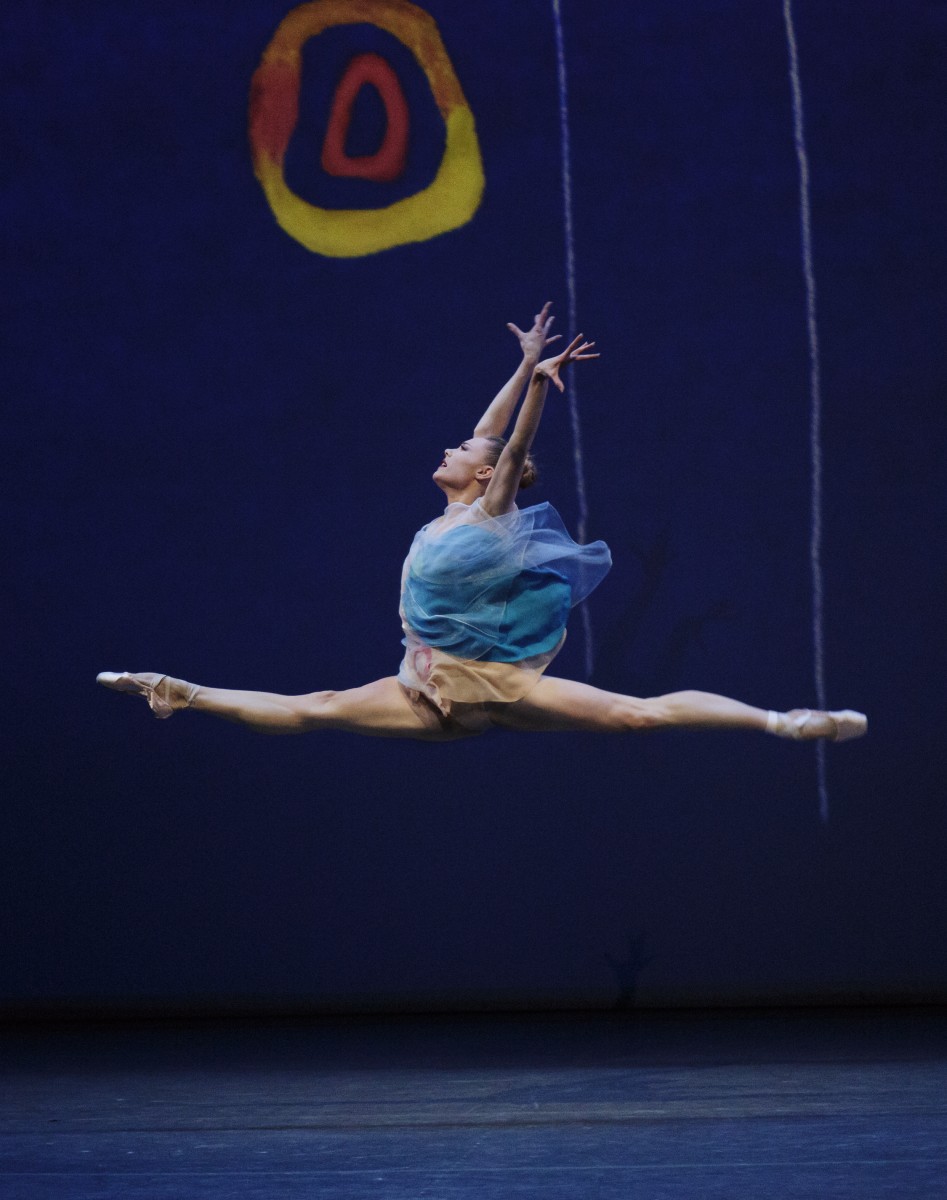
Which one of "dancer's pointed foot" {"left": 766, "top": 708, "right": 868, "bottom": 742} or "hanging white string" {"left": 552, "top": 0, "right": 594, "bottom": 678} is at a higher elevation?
"hanging white string" {"left": 552, "top": 0, "right": 594, "bottom": 678}

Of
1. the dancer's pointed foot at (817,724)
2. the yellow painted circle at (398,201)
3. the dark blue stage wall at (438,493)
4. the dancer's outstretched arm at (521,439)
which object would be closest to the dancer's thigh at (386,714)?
the dancer's outstretched arm at (521,439)

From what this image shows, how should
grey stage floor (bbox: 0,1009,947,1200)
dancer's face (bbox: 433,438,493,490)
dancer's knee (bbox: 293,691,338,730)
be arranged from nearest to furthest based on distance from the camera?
grey stage floor (bbox: 0,1009,947,1200), dancer's knee (bbox: 293,691,338,730), dancer's face (bbox: 433,438,493,490)

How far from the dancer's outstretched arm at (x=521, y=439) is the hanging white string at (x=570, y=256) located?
1.56m

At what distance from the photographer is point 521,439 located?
3.32m

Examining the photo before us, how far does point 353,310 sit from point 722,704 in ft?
6.96

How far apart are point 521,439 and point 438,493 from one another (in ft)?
5.56

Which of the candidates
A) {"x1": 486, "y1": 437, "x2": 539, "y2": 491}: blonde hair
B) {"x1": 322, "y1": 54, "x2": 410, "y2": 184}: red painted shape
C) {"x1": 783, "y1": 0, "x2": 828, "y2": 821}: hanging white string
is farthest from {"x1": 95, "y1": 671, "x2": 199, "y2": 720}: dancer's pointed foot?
{"x1": 783, "y1": 0, "x2": 828, "y2": 821}: hanging white string

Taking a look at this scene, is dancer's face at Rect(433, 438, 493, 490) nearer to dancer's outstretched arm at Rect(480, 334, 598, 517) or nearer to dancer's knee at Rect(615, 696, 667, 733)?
dancer's outstretched arm at Rect(480, 334, 598, 517)

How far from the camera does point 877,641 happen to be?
16.6 feet

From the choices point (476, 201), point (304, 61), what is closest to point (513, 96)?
point (476, 201)

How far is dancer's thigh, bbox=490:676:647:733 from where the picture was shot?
3.44 m

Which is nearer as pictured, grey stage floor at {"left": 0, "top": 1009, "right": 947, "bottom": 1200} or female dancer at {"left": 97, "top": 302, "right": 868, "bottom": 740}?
grey stage floor at {"left": 0, "top": 1009, "right": 947, "bottom": 1200}

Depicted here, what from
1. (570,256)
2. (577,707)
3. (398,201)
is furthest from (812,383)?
(577,707)

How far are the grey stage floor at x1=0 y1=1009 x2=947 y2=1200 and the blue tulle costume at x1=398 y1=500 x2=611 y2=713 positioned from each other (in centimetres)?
96
